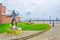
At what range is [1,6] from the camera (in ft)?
111

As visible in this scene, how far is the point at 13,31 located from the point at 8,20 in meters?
14.5

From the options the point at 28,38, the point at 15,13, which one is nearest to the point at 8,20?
the point at 15,13

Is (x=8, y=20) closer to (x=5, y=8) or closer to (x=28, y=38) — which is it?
(x=5, y=8)

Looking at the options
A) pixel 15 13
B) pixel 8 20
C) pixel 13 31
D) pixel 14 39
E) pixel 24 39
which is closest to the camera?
pixel 14 39

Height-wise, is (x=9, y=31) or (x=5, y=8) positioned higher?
(x=5, y=8)

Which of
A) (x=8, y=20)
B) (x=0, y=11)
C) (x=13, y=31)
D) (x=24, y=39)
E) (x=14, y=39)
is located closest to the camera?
(x=14, y=39)

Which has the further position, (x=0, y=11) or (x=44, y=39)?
(x=0, y=11)

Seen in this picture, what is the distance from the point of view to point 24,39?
18.0 meters

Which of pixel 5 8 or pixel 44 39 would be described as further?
pixel 5 8

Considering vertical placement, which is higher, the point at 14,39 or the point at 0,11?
the point at 0,11

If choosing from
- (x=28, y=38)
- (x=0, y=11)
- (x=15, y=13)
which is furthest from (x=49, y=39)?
(x=0, y=11)

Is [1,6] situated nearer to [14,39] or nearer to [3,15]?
[3,15]

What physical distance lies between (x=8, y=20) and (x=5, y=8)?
98.6 inches

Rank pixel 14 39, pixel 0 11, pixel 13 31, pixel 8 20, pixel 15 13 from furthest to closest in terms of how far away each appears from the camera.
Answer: pixel 8 20, pixel 0 11, pixel 15 13, pixel 13 31, pixel 14 39
